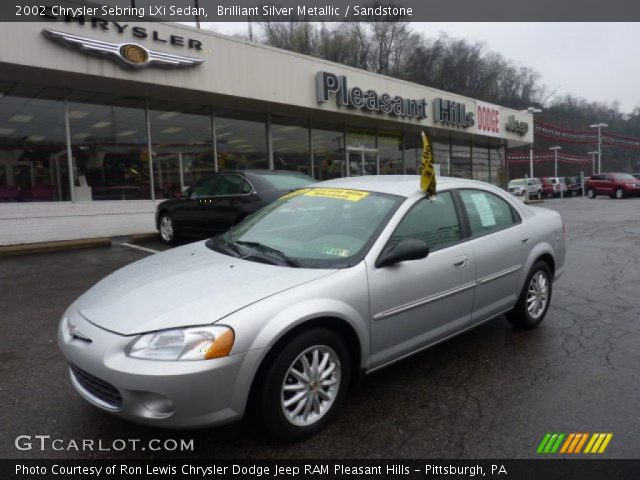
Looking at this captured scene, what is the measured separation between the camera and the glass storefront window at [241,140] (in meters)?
13.6

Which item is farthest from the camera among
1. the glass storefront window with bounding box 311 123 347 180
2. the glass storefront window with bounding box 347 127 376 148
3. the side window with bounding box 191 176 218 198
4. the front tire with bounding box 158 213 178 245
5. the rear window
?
the glass storefront window with bounding box 347 127 376 148

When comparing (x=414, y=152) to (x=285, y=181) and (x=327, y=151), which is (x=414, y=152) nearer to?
(x=327, y=151)

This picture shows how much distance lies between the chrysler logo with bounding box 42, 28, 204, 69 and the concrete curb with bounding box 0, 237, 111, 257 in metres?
3.82

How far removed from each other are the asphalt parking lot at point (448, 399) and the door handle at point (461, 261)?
2.60ft

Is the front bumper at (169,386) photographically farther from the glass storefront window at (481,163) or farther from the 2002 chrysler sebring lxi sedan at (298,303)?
the glass storefront window at (481,163)

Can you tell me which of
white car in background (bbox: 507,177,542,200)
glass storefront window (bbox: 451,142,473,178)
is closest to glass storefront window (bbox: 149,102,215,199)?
glass storefront window (bbox: 451,142,473,178)

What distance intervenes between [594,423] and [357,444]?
1430 mm

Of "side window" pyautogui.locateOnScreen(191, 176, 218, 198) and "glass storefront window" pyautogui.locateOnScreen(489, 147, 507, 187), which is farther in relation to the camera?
"glass storefront window" pyautogui.locateOnScreen(489, 147, 507, 187)

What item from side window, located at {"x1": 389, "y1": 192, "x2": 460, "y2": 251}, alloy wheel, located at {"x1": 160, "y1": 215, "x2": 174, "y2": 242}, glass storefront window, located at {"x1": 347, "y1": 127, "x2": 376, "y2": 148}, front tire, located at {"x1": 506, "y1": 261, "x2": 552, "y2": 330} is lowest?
front tire, located at {"x1": 506, "y1": 261, "x2": 552, "y2": 330}

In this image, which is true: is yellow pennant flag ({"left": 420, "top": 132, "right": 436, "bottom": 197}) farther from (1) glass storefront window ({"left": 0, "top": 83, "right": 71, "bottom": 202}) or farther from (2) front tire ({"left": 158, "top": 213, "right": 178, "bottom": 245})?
(1) glass storefront window ({"left": 0, "top": 83, "right": 71, "bottom": 202})

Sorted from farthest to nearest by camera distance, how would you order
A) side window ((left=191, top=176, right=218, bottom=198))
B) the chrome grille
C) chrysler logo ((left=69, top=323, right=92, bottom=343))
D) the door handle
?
side window ((left=191, top=176, right=218, bottom=198))
the door handle
chrysler logo ((left=69, top=323, right=92, bottom=343))
the chrome grille

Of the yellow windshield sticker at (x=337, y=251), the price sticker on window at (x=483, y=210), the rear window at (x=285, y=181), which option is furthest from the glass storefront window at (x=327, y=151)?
the yellow windshield sticker at (x=337, y=251)

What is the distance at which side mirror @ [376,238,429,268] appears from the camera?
303cm

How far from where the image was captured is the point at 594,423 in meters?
2.81
